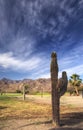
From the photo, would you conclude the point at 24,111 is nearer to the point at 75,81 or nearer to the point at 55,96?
the point at 55,96

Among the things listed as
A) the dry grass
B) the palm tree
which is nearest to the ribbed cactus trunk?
the dry grass

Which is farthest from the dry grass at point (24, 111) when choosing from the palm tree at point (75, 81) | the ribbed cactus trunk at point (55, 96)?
the palm tree at point (75, 81)

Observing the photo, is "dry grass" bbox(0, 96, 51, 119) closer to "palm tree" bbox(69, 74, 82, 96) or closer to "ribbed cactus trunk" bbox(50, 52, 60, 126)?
"ribbed cactus trunk" bbox(50, 52, 60, 126)

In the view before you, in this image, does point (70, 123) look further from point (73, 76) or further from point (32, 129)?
point (73, 76)

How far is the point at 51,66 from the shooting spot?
1232 centimetres

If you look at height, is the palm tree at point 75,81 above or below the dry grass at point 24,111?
above

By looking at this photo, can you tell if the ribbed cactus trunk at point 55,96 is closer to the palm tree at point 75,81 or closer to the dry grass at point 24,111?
the dry grass at point 24,111

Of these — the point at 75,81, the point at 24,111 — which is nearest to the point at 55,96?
the point at 24,111

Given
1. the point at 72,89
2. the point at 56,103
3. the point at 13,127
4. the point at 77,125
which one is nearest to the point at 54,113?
the point at 56,103

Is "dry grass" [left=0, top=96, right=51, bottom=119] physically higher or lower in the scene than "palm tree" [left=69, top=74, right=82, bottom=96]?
lower

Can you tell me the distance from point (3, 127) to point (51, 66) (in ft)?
14.1

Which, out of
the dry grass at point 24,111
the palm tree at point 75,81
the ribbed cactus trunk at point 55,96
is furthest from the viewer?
the palm tree at point 75,81

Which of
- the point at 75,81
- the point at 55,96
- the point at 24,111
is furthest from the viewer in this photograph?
the point at 75,81

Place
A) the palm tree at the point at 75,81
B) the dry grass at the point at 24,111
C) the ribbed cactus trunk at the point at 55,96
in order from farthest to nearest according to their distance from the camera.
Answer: the palm tree at the point at 75,81 → the dry grass at the point at 24,111 → the ribbed cactus trunk at the point at 55,96
